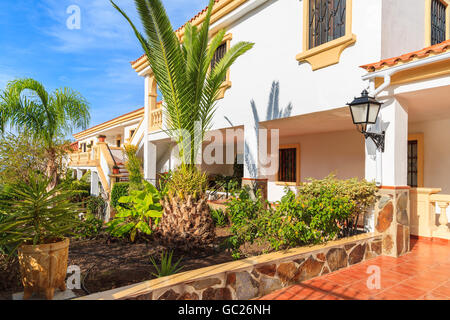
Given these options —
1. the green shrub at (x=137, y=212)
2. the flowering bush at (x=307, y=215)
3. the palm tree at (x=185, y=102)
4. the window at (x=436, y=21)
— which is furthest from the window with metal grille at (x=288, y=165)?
the palm tree at (x=185, y=102)

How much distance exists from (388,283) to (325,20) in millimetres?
5475

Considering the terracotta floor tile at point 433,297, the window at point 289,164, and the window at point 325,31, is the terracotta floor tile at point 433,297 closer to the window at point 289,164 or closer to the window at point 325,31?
the window at point 325,31

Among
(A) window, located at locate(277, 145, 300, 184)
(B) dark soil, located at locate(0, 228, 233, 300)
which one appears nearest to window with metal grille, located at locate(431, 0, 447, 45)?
(A) window, located at locate(277, 145, 300, 184)

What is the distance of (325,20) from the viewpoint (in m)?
6.41

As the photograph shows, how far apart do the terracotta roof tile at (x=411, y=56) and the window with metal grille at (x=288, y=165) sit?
6.57 m

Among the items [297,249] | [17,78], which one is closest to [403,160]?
[297,249]

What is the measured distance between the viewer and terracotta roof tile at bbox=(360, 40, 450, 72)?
434 centimetres

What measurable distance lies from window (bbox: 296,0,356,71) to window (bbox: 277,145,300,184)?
17.5ft

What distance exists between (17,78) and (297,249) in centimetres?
911

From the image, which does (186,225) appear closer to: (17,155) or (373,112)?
(373,112)

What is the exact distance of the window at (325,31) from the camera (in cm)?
591

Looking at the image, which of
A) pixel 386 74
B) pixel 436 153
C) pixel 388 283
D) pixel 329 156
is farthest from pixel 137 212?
pixel 436 153

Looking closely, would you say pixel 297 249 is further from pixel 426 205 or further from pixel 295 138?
pixel 295 138

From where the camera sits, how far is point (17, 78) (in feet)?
27.4
